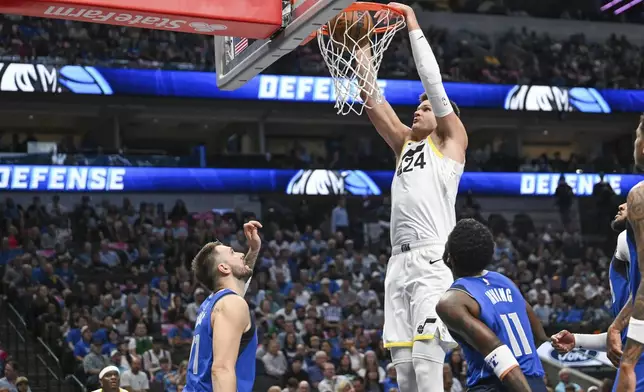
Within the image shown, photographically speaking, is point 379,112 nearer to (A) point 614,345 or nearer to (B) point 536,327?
(B) point 536,327

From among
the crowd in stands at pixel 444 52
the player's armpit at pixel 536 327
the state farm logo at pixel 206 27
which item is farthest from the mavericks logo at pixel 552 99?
the player's armpit at pixel 536 327

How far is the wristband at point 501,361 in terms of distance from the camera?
4.43 m

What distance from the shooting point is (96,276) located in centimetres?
1925

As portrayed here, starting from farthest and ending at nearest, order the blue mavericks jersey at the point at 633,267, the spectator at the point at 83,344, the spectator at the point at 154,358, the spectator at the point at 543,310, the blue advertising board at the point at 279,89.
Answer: the blue advertising board at the point at 279,89 < the spectator at the point at 543,310 < the spectator at the point at 83,344 < the spectator at the point at 154,358 < the blue mavericks jersey at the point at 633,267

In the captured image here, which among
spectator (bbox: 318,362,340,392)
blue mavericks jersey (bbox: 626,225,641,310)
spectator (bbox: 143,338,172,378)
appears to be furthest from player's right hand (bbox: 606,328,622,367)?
spectator (bbox: 143,338,172,378)

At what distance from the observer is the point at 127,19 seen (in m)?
6.21

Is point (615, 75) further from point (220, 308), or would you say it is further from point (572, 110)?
point (220, 308)

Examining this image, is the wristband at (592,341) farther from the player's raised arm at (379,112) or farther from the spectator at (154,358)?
the spectator at (154,358)

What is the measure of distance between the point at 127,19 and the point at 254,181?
66.3ft

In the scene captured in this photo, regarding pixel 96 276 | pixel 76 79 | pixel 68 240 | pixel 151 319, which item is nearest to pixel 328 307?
pixel 151 319

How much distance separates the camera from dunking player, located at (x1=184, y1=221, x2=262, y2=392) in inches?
208

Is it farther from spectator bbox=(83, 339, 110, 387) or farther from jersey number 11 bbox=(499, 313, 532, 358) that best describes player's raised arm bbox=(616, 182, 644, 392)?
→ spectator bbox=(83, 339, 110, 387)

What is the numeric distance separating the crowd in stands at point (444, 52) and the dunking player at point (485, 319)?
19.9 meters

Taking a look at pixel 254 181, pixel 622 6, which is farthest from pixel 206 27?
pixel 622 6
